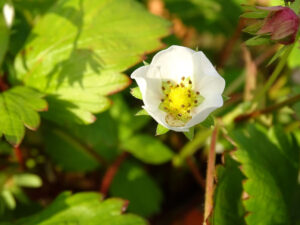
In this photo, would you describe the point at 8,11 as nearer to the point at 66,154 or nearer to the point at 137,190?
the point at 66,154

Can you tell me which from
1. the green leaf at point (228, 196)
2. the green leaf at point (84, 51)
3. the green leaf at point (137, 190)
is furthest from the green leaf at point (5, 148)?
the green leaf at point (228, 196)

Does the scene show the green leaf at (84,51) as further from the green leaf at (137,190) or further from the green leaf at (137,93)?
the green leaf at (137,190)

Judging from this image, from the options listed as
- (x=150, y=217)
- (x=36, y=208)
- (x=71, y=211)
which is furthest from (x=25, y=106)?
(x=150, y=217)

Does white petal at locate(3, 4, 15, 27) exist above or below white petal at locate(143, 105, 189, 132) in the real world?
above

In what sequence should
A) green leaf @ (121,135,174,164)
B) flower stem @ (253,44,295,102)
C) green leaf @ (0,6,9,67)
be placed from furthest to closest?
1. green leaf @ (121,135,174,164)
2. green leaf @ (0,6,9,67)
3. flower stem @ (253,44,295,102)

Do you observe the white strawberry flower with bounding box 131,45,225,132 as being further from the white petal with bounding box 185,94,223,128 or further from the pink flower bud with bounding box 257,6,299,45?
the pink flower bud with bounding box 257,6,299,45

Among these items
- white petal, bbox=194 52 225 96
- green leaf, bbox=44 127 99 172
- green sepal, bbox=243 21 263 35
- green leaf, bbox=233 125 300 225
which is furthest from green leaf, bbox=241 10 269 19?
green leaf, bbox=44 127 99 172

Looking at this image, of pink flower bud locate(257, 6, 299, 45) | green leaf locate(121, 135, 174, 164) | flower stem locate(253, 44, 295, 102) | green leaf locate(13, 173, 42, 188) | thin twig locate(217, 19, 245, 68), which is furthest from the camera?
thin twig locate(217, 19, 245, 68)

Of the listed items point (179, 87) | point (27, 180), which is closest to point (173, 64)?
point (179, 87)
